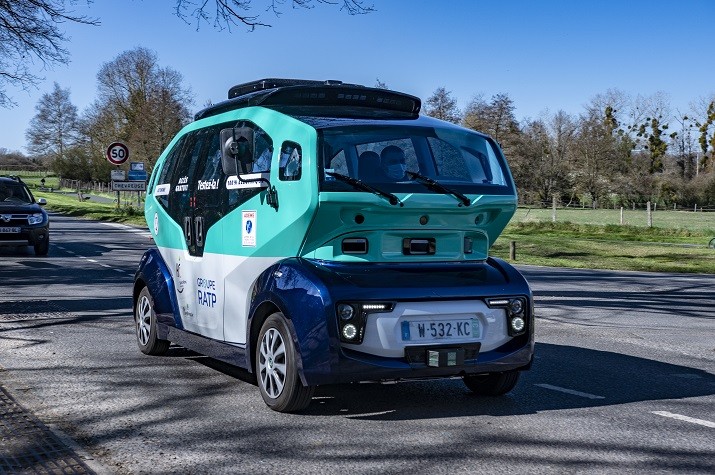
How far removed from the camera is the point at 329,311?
5.69 metres

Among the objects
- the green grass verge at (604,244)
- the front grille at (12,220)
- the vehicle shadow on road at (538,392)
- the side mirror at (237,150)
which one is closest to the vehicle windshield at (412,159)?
the side mirror at (237,150)

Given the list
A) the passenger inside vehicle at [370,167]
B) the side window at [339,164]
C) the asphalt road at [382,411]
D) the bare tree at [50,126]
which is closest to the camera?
the asphalt road at [382,411]

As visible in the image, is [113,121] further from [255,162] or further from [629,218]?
[255,162]

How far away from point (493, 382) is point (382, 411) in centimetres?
93

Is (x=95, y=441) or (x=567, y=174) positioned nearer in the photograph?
(x=95, y=441)

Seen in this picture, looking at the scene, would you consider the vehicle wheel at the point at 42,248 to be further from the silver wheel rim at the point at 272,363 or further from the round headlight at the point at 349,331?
the round headlight at the point at 349,331

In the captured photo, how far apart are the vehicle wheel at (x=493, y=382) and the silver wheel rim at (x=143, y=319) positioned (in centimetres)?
312

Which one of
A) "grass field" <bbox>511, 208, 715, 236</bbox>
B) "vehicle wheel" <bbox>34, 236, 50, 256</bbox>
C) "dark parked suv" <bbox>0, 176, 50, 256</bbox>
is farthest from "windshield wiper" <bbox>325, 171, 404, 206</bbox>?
"grass field" <bbox>511, 208, 715, 236</bbox>

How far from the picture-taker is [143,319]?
334 inches

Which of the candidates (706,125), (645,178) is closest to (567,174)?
(645,178)

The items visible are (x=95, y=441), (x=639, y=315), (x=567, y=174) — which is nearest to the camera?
(x=95, y=441)

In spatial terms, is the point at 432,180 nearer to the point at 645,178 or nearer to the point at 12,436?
the point at 12,436

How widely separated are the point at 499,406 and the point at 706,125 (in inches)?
4481

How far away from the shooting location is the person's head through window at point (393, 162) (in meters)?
6.26
